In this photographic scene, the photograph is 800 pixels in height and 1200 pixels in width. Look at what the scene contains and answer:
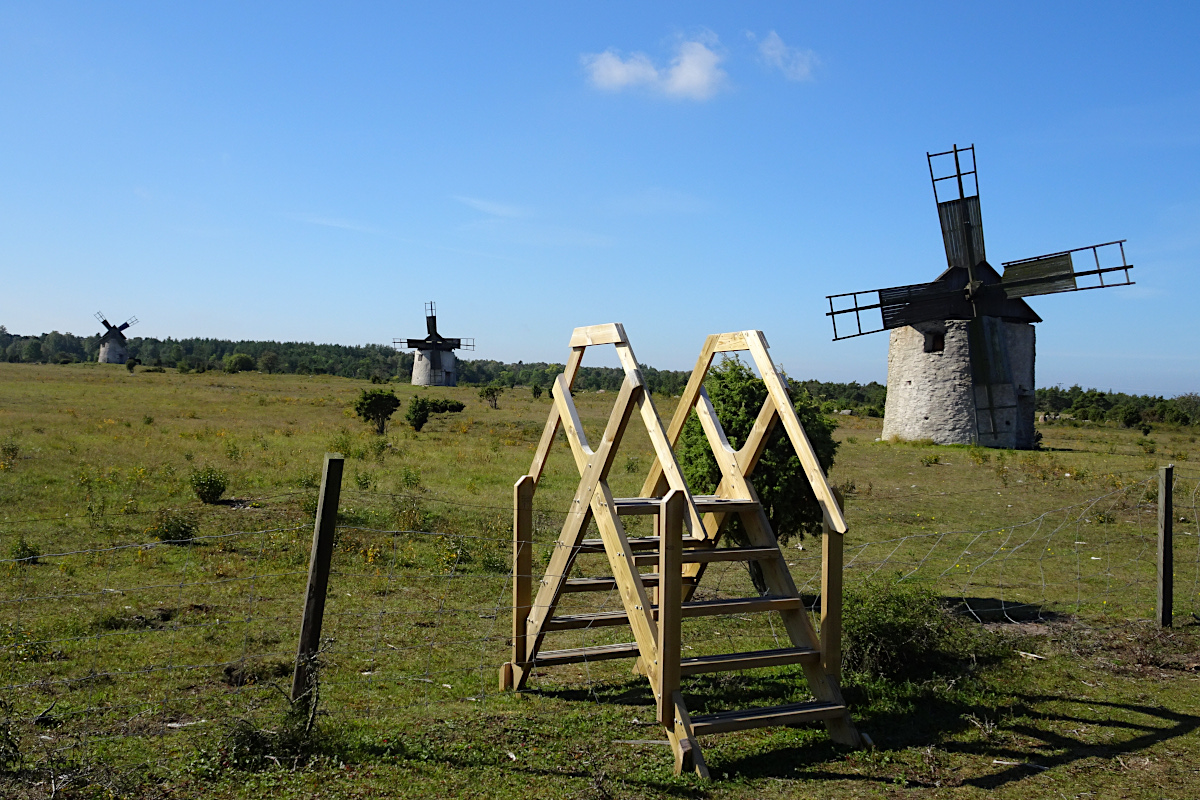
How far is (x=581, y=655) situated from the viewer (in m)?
7.27

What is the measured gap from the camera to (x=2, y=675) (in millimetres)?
6805

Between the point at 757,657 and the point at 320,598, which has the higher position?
the point at 320,598

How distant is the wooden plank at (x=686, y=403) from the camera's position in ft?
24.1

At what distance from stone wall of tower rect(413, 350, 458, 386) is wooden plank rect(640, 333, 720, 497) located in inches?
3039

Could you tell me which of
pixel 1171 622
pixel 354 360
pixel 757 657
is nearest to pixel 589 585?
pixel 757 657

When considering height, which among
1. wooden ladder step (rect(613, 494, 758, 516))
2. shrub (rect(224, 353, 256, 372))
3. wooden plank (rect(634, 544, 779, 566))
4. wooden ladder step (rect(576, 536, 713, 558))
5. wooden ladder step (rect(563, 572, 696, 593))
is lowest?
wooden ladder step (rect(563, 572, 696, 593))

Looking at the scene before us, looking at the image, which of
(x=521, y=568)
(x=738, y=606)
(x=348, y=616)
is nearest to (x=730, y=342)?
(x=738, y=606)

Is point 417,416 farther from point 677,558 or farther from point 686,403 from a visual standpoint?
point 677,558

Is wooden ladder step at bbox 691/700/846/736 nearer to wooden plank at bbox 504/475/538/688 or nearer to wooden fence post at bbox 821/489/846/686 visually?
wooden fence post at bbox 821/489/846/686

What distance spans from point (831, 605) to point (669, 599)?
54.1 inches

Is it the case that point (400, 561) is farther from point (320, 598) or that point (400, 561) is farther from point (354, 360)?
point (354, 360)

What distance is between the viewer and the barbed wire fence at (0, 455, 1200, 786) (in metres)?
6.14

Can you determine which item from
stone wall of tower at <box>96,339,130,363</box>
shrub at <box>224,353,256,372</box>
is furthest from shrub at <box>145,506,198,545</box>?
stone wall of tower at <box>96,339,130,363</box>

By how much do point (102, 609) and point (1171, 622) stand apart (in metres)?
12.0
